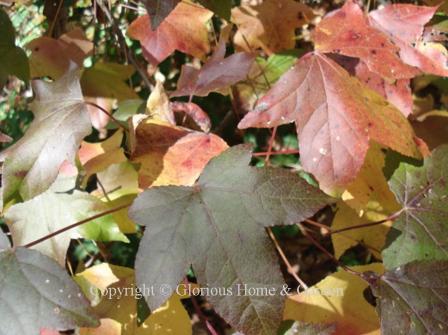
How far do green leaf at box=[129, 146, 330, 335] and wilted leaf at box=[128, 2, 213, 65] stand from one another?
1.59 feet

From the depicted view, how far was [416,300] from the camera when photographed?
84 cm

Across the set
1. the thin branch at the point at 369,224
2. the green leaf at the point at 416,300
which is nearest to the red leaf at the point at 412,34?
the thin branch at the point at 369,224

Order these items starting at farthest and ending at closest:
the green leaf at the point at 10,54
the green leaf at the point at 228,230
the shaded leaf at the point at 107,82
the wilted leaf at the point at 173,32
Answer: the shaded leaf at the point at 107,82 < the wilted leaf at the point at 173,32 < the green leaf at the point at 10,54 < the green leaf at the point at 228,230

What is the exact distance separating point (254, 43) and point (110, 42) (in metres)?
0.57

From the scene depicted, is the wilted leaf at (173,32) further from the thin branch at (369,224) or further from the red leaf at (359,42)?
the thin branch at (369,224)

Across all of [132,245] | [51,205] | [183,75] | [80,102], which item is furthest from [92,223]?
[132,245]

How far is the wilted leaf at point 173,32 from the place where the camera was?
1.25 metres

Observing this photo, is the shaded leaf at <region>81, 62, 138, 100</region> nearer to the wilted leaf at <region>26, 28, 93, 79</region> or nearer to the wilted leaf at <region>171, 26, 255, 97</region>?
the wilted leaf at <region>26, 28, 93, 79</region>

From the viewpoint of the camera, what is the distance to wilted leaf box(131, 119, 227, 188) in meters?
0.95

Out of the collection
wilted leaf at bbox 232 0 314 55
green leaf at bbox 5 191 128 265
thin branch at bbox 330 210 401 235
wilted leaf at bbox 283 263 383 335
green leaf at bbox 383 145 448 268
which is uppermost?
wilted leaf at bbox 232 0 314 55

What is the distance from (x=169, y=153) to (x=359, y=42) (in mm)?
391

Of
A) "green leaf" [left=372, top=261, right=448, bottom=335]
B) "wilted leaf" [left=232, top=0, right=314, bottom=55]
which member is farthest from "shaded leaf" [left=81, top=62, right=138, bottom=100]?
"green leaf" [left=372, top=261, right=448, bottom=335]

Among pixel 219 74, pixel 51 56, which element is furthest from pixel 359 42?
pixel 51 56

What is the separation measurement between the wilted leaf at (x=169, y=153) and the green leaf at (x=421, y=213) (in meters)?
0.33
